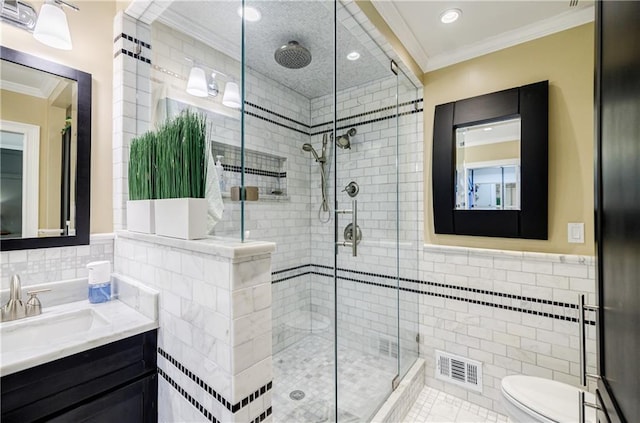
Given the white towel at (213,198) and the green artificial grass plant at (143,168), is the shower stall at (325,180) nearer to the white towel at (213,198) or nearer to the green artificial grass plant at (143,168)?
the green artificial grass plant at (143,168)

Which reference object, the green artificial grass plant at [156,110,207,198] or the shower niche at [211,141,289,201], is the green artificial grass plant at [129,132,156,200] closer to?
the green artificial grass plant at [156,110,207,198]

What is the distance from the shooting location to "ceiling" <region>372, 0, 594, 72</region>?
1.68 m

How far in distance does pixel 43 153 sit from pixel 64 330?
2.72 feet

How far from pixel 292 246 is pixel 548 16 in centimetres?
240

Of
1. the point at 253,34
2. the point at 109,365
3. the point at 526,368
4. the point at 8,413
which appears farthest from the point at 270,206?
the point at 526,368

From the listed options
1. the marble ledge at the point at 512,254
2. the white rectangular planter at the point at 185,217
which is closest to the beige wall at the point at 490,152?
the marble ledge at the point at 512,254

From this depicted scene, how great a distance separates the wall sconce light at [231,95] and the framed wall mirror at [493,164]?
154cm

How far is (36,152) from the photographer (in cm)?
129

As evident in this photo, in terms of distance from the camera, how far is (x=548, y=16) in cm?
177

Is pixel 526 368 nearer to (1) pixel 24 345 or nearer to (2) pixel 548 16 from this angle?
(2) pixel 548 16

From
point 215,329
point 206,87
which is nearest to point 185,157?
point 215,329

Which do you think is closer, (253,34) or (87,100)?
(87,100)

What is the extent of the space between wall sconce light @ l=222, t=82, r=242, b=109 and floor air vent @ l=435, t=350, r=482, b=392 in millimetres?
2304

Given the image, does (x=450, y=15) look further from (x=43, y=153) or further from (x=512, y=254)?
(x=43, y=153)
